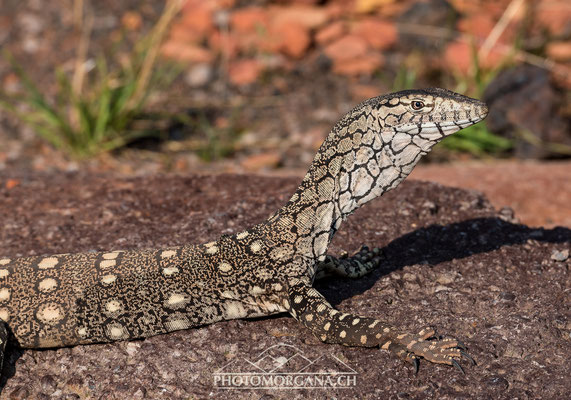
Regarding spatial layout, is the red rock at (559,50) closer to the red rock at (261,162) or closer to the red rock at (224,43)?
the red rock at (261,162)

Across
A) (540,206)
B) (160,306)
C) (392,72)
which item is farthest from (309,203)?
(392,72)

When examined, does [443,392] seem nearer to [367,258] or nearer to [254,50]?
[367,258]

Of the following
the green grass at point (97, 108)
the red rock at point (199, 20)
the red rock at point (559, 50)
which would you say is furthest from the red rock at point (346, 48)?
the green grass at point (97, 108)

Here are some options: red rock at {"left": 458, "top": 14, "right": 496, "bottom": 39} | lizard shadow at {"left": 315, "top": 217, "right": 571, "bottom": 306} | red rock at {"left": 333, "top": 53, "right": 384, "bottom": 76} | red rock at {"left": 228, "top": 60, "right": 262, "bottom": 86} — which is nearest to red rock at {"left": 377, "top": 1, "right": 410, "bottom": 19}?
red rock at {"left": 458, "top": 14, "right": 496, "bottom": 39}

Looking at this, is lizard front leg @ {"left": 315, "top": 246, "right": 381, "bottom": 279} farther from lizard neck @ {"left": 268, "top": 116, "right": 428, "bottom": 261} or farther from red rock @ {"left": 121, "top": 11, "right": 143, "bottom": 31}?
red rock @ {"left": 121, "top": 11, "right": 143, "bottom": 31}

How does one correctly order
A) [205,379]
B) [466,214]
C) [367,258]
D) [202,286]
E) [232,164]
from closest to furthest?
[205,379] → [202,286] → [367,258] → [466,214] → [232,164]

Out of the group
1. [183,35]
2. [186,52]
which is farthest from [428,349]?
[183,35]
